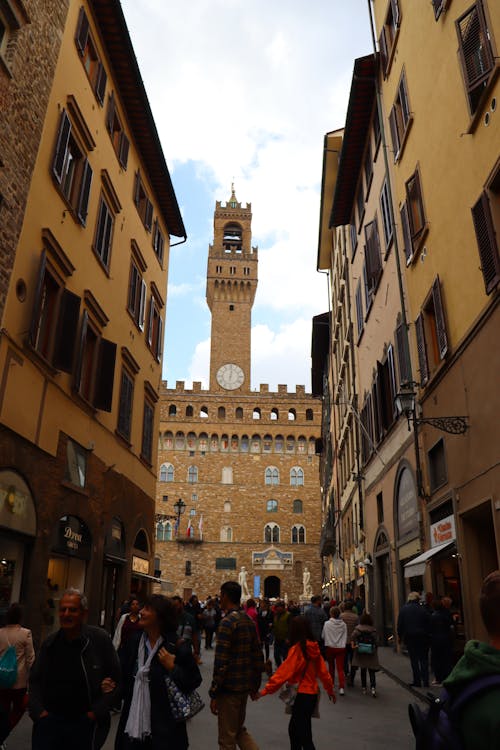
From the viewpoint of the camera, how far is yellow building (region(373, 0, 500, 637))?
8602mm

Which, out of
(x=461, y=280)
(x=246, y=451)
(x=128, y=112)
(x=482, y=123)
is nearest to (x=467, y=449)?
(x=461, y=280)

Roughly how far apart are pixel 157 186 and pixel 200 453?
1503 inches

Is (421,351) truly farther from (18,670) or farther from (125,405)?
(18,670)

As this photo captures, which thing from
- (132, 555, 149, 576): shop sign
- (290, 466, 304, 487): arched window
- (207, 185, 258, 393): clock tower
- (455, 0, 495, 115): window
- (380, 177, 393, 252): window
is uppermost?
(207, 185, 258, 393): clock tower

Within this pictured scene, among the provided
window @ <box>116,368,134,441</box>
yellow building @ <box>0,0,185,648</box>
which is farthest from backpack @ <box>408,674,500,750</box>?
window @ <box>116,368,134,441</box>

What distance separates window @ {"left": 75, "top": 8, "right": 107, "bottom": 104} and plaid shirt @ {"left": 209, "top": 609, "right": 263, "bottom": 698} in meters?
11.6

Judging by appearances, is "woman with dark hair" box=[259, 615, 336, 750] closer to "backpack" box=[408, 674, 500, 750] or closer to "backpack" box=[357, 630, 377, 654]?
"backpack" box=[408, 674, 500, 750]

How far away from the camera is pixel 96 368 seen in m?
12.9

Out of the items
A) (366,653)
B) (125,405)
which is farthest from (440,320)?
(125,405)

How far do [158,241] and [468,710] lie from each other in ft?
61.7

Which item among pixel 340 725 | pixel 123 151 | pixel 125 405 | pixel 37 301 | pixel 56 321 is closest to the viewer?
pixel 340 725

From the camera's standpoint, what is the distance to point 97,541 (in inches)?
502

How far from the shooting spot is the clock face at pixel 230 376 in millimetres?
59241

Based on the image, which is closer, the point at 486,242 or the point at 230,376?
the point at 486,242
